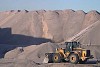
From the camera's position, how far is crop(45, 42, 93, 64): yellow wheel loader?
26.2 metres

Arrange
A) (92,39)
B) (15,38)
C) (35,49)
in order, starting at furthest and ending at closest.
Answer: (15,38) → (92,39) → (35,49)

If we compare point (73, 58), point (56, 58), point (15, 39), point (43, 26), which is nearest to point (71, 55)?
point (73, 58)

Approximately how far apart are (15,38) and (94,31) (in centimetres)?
3646

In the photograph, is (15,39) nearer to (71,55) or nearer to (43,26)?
(43,26)

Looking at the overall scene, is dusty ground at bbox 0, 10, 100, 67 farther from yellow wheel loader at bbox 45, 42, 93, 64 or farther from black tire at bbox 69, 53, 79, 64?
black tire at bbox 69, 53, 79, 64

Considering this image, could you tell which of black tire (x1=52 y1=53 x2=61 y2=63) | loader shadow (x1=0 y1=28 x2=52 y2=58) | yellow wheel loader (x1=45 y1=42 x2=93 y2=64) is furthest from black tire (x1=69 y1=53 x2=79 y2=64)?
loader shadow (x1=0 y1=28 x2=52 y2=58)

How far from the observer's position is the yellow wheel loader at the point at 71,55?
26181 mm

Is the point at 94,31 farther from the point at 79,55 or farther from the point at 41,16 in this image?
the point at 41,16

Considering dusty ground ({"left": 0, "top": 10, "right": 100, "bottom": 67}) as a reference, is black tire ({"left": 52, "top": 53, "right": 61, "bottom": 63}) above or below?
below

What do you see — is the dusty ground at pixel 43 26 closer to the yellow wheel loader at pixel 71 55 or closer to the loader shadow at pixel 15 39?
the loader shadow at pixel 15 39

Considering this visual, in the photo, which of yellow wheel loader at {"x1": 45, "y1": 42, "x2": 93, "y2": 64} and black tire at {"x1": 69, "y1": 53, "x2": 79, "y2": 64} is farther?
yellow wheel loader at {"x1": 45, "y1": 42, "x2": 93, "y2": 64}

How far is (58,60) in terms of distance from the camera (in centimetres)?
2703

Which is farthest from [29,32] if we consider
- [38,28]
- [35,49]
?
[35,49]

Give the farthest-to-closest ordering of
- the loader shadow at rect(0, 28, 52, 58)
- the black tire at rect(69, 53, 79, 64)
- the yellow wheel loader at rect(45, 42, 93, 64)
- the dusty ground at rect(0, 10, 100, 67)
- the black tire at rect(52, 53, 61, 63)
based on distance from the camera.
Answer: the dusty ground at rect(0, 10, 100, 67)
the loader shadow at rect(0, 28, 52, 58)
the black tire at rect(52, 53, 61, 63)
the yellow wheel loader at rect(45, 42, 93, 64)
the black tire at rect(69, 53, 79, 64)
